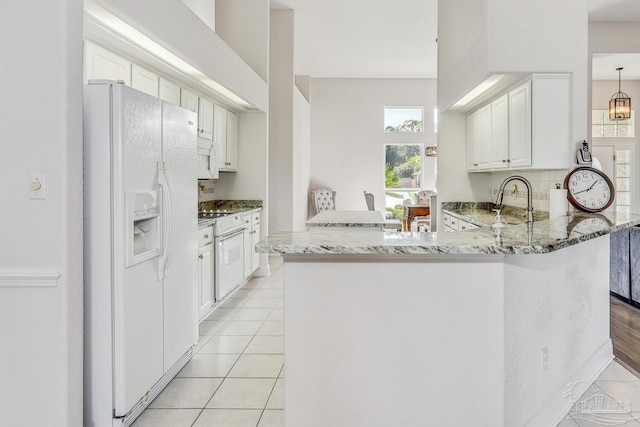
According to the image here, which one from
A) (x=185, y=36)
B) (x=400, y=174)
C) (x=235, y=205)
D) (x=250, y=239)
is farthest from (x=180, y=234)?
(x=400, y=174)

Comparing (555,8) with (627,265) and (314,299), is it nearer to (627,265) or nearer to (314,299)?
(627,265)

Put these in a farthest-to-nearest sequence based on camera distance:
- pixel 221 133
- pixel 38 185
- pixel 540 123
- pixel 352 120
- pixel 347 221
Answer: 1. pixel 352 120
2. pixel 221 133
3. pixel 347 221
4. pixel 540 123
5. pixel 38 185

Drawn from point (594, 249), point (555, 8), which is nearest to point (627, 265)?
point (594, 249)

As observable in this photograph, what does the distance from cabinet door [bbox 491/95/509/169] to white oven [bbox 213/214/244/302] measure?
8.62ft

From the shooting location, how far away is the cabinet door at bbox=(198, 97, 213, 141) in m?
4.24

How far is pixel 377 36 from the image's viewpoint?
24.7 ft

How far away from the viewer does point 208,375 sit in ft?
9.32

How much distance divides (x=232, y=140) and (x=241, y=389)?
132 inches

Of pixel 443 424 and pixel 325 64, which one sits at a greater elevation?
pixel 325 64

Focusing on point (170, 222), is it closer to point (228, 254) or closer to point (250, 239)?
point (228, 254)

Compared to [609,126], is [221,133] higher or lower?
lower

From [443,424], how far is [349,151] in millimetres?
8826

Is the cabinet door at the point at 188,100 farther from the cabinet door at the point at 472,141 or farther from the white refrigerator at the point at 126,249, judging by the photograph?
the cabinet door at the point at 472,141

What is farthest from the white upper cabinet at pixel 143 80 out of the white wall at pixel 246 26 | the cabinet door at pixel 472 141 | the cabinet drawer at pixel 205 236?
the cabinet door at pixel 472 141
